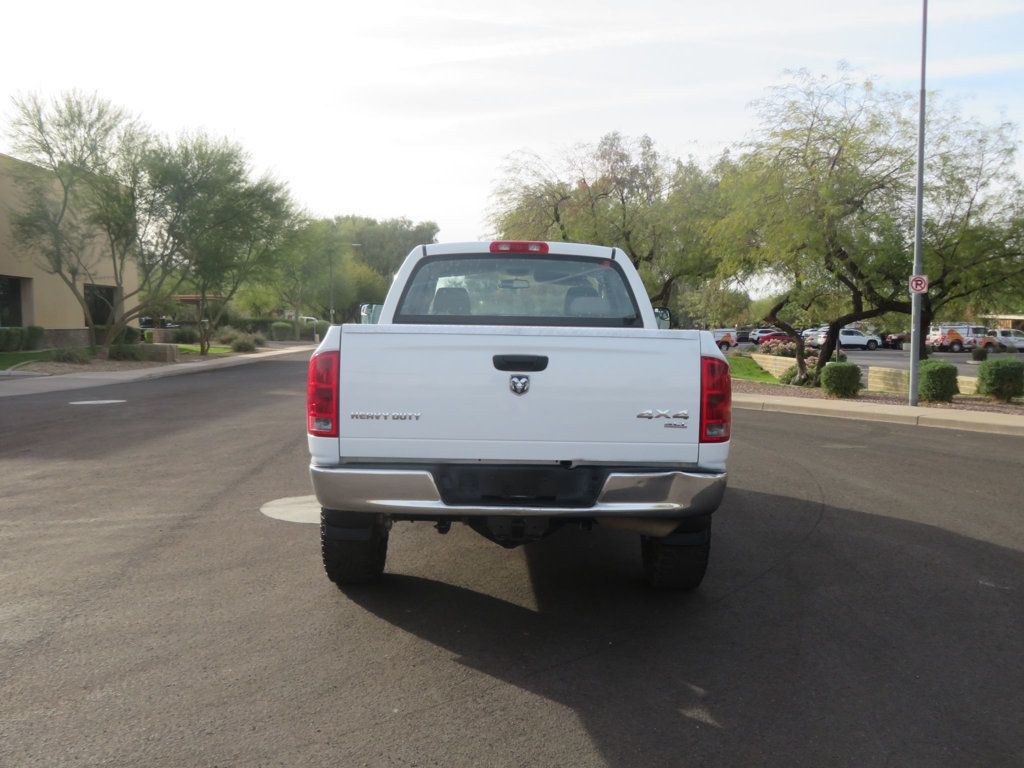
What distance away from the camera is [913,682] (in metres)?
4.14

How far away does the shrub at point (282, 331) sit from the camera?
64438mm

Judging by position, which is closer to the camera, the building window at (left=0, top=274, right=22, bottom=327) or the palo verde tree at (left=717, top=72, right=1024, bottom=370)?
the palo verde tree at (left=717, top=72, right=1024, bottom=370)

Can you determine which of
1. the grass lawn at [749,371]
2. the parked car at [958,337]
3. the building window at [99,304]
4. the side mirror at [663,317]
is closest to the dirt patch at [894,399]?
the grass lawn at [749,371]

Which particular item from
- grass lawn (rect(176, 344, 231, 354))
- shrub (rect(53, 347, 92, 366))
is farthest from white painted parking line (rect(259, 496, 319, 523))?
grass lawn (rect(176, 344, 231, 354))

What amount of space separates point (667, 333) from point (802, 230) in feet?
60.8

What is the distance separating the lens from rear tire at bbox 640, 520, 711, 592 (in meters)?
5.04

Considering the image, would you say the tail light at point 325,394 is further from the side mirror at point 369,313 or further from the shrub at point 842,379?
the shrub at point 842,379

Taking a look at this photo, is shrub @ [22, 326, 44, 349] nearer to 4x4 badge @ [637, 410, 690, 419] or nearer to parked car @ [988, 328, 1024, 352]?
4x4 badge @ [637, 410, 690, 419]

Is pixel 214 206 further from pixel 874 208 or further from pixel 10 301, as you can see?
pixel 874 208

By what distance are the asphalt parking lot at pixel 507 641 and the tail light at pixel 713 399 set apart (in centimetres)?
106

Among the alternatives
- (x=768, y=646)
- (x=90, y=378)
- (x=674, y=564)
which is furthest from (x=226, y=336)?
(x=768, y=646)

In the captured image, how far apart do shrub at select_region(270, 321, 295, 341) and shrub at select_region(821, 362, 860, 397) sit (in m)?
49.6

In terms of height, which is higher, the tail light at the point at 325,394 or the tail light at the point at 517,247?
the tail light at the point at 517,247

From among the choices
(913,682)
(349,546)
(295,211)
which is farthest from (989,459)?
(295,211)
